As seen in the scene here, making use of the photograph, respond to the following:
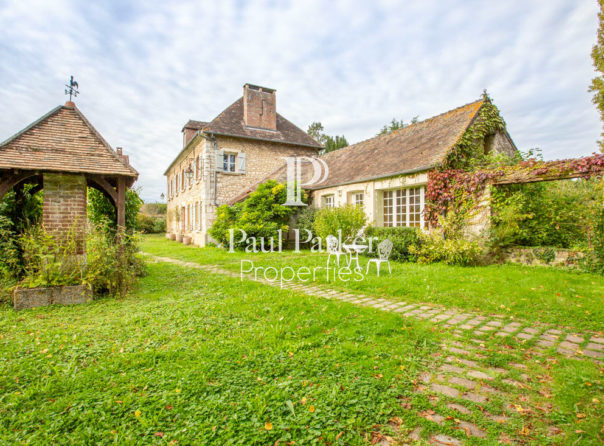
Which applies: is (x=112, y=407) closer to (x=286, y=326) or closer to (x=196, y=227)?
(x=286, y=326)

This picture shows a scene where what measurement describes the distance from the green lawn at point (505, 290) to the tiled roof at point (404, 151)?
4008mm

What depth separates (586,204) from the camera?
757 centimetres

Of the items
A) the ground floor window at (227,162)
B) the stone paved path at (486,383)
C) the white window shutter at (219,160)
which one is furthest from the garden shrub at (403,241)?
the ground floor window at (227,162)

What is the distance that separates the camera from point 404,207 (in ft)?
36.1

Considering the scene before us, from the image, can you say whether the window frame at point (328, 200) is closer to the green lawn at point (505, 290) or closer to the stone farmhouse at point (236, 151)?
the stone farmhouse at point (236, 151)

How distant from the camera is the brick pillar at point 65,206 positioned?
5645 millimetres

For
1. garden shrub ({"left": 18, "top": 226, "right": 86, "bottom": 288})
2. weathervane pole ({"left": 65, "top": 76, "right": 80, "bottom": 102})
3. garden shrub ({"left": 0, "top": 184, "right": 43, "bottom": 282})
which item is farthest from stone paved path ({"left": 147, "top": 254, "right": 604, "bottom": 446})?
weathervane pole ({"left": 65, "top": 76, "right": 80, "bottom": 102})

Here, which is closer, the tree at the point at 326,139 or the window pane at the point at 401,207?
the window pane at the point at 401,207

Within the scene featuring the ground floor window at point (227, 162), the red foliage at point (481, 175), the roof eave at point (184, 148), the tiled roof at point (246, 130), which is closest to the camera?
the red foliage at point (481, 175)

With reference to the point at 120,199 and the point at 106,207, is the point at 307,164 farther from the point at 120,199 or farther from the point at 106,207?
the point at 120,199

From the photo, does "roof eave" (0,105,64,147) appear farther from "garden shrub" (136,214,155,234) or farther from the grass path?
"garden shrub" (136,214,155,234)

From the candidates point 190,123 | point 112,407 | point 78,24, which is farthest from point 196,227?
point 112,407

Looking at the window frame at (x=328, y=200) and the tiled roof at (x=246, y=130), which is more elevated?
the tiled roof at (x=246, y=130)

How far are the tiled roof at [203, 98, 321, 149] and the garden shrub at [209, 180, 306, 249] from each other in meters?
4.49
